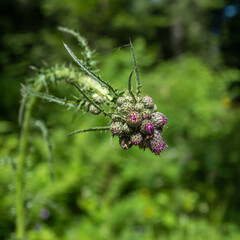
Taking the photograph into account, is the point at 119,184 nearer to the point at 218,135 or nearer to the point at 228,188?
the point at 228,188

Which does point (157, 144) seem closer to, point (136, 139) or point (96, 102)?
point (136, 139)

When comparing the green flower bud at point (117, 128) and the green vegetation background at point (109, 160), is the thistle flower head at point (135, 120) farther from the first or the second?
the green vegetation background at point (109, 160)

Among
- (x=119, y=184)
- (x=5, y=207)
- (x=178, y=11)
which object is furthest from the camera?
(x=178, y=11)

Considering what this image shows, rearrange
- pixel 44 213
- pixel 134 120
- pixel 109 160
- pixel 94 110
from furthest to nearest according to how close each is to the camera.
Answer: pixel 109 160 → pixel 44 213 → pixel 94 110 → pixel 134 120

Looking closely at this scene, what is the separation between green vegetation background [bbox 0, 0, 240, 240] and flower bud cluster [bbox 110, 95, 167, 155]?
0.63 m

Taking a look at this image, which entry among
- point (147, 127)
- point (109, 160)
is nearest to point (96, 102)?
point (147, 127)

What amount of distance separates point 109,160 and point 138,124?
3.17 m

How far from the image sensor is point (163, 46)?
1612cm

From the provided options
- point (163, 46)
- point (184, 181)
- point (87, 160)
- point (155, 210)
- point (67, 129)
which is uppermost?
point (163, 46)

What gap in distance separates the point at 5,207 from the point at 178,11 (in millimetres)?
13886

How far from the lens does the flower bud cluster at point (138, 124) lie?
0.88 metres

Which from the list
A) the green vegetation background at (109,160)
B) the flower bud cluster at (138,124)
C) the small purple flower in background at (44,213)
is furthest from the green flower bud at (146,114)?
the small purple flower in background at (44,213)

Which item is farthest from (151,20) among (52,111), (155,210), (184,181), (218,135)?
(155,210)

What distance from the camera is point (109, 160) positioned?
4.00 m
